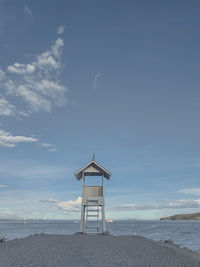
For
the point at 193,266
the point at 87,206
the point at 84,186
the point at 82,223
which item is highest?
the point at 84,186

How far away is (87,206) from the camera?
24.7 m

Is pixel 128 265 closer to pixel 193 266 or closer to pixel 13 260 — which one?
pixel 193 266

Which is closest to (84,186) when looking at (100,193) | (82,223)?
(100,193)

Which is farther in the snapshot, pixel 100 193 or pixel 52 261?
pixel 100 193

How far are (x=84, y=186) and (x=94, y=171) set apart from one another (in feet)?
5.68

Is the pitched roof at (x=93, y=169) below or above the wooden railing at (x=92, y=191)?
above

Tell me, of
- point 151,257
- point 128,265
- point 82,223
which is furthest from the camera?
point 82,223

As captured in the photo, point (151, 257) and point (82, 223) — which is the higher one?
point (82, 223)

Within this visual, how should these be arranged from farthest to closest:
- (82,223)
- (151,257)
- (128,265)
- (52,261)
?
(82,223) < (151,257) < (52,261) < (128,265)

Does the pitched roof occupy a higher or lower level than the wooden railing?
higher

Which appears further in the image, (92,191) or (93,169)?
(93,169)

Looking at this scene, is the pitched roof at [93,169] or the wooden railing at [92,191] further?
the pitched roof at [93,169]

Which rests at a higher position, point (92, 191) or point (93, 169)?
point (93, 169)

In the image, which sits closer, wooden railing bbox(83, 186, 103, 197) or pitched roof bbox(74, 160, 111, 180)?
wooden railing bbox(83, 186, 103, 197)
